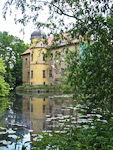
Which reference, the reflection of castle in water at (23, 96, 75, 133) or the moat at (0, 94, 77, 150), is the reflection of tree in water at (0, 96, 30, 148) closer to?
the moat at (0, 94, 77, 150)

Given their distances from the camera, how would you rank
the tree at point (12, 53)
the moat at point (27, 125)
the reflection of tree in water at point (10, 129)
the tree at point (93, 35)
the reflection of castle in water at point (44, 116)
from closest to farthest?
1. the tree at point (93, 35)
2. the moat at point (27, 125)
3. the reflection of tree in water at point (10, 129)
4. the reflection of castle in water at point (44, 116)
5. the tree at point (12, 53)

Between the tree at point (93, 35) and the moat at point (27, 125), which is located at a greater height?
the tree at point (93, 35)

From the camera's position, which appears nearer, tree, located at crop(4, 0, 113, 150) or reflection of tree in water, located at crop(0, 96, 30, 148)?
tree, located at crop(4, 0, 113, 150)

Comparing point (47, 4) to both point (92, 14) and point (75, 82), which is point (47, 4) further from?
point (75, 82)

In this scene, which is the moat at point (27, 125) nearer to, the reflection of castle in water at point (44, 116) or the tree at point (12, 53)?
the reflection of castle in water at point (44, 116)

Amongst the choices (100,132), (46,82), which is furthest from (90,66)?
(46,82)

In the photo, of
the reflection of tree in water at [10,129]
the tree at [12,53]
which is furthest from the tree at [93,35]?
the tree at [12,53]

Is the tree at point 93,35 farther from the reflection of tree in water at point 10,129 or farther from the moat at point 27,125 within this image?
the reflection of tree in water at point 10,129

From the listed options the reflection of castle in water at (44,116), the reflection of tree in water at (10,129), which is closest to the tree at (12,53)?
the reflection of castle in water at (44,116)

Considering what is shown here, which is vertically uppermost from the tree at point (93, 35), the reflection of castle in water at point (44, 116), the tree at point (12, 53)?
the tree at point (12, 53)

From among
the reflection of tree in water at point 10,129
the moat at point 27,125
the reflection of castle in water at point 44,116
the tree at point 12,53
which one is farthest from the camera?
the tree at point 12,53

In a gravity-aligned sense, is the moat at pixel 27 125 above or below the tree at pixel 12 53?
below

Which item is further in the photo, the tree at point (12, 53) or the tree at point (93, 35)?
the tree at point (12, 53)

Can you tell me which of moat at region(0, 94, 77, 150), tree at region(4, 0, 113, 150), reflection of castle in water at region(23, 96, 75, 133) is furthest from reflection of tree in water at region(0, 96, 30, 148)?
tree at region(4, 0, 113, 150)
